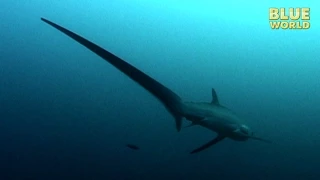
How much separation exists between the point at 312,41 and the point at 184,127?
0.86m

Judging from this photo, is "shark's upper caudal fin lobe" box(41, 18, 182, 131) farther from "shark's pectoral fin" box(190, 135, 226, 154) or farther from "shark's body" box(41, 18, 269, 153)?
"shark's pectoral fin" box(190, 135, 226, 154)

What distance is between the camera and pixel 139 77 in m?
2.55

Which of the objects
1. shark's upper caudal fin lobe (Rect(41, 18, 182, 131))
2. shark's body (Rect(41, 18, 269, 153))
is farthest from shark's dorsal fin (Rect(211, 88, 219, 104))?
shark's upper caudal fin lobe (Rect(41, 18, 182, 131))

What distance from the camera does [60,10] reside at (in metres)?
2.53

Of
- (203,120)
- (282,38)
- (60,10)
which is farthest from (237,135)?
(60,10)

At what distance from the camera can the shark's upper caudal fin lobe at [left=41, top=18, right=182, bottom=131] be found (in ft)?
8.34

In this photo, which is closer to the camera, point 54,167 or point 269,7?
point 269,7

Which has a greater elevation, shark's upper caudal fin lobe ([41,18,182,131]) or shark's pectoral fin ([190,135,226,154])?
shark's upper caudal fin lobe ([41,18,182,131])

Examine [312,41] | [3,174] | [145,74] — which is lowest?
[3,174]

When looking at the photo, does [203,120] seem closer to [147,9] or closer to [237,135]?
[237,135]

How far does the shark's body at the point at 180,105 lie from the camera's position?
2.55 m

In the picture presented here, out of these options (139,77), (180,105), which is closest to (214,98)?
(180,105)

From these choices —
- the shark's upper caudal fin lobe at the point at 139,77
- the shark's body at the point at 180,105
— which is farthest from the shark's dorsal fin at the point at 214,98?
the shark's upper caudal fin lobe at the point at 139,77

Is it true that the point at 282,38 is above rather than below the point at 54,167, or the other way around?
above
